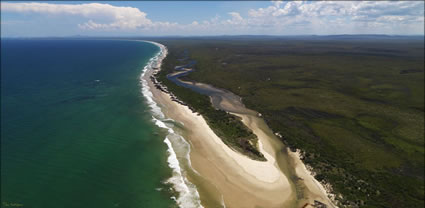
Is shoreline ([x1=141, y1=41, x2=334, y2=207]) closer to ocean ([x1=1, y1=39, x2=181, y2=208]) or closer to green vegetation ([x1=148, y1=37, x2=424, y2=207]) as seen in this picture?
green vegetation ([x1=148, y1=37, x2=424, y2=207])

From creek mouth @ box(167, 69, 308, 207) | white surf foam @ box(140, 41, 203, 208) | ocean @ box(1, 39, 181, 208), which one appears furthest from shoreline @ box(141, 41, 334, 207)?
ocean @ box(1, 39, 181, 208)

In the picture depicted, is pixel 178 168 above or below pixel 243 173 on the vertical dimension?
above

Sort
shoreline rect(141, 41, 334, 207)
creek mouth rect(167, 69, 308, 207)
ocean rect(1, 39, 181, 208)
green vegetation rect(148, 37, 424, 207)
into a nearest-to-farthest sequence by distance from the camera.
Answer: ocean rect(1, 39, 181, 208)
shoreline rect(141, 41, 334, 207)
creek mouth rect(167, 69, 308, 207)
green vegetation rect(148, 37, 424, 207)

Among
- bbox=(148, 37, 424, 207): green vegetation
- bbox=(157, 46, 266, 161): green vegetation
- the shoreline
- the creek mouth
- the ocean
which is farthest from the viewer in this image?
bbox=(157, 46, 266, 161): green vegetation

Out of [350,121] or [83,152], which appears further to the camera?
[350,121]

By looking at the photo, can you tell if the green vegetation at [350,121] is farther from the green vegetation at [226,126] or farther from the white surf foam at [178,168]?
the white surf foam at [178,168]

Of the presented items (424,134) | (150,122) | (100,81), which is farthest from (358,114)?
(100,81)

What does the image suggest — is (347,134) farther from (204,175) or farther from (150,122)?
(150,122)

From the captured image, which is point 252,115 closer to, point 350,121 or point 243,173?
point 350,121

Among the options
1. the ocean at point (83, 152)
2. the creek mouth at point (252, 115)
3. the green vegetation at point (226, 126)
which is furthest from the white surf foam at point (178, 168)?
the creek mouth at point (252, 115)

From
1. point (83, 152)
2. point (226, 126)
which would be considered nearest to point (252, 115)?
point (226, 126)
